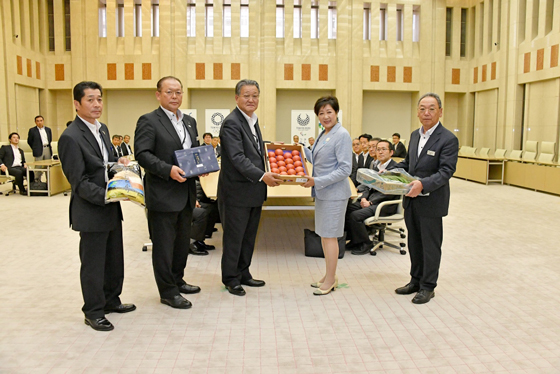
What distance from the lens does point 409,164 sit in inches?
175

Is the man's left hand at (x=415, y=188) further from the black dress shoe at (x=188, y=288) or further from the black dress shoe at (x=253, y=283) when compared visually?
the black dress shoe at (x=188, y=288)

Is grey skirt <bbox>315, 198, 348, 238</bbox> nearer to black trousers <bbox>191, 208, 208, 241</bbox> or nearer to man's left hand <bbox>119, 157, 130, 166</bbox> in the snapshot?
man's left hand <bbox>119, 157, 130, 166</bbox>

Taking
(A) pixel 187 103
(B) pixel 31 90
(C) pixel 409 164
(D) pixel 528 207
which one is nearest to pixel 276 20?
(A) pixel 187 103

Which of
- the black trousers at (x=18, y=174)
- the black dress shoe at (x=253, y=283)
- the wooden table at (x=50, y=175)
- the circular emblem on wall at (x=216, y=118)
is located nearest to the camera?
the black dress shoe at (x=253, y=283)

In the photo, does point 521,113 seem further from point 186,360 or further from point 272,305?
point 186,360

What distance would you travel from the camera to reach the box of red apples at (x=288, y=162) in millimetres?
4094

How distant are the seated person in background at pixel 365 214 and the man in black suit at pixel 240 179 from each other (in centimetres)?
194

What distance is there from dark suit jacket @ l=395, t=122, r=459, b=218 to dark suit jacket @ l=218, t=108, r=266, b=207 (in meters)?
1.33

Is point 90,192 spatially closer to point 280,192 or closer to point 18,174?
point 280,192

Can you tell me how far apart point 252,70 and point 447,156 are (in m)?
15.2

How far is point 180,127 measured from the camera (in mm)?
4059

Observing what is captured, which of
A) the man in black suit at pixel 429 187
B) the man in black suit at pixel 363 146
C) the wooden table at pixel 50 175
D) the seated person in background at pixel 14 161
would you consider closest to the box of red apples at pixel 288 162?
the man in black suit at pixel 429 187

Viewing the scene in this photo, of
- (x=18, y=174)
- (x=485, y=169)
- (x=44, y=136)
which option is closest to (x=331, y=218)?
(x=18, y=174)

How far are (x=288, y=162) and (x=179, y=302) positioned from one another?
150 cm
